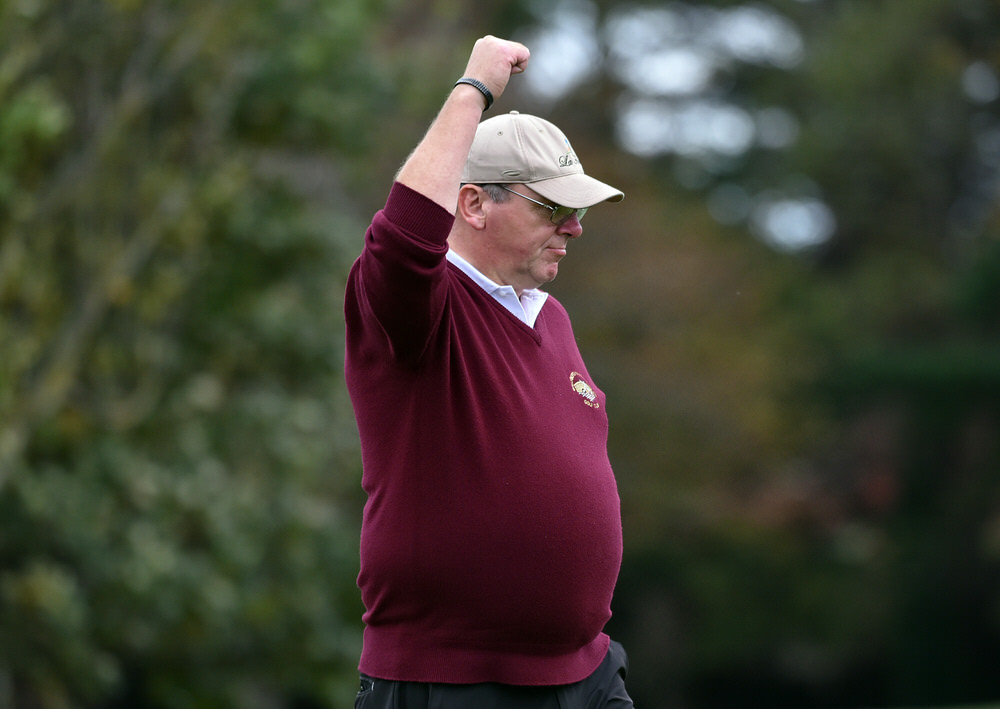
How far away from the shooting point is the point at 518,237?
3.05 meters

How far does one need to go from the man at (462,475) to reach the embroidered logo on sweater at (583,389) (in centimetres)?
8

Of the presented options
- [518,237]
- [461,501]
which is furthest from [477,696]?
[518,237]

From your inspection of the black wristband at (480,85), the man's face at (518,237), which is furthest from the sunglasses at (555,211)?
the black wristband at (480,85)

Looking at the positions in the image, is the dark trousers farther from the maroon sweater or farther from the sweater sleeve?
the sweater sleeve

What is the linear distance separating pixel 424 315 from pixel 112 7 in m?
6.40

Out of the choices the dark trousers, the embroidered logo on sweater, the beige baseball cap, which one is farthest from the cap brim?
the dark trousers

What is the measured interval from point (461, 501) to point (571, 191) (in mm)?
746

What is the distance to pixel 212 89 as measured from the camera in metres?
9.04

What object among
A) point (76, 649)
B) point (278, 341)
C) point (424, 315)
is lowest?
point (76, 649)

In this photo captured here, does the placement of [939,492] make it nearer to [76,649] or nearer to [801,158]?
[801,158]

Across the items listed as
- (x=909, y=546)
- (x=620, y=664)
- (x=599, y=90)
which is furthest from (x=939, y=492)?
(x=620, y=664)

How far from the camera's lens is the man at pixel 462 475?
271cm

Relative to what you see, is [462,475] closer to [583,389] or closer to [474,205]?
[583,389]

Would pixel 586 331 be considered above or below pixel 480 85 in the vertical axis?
below
